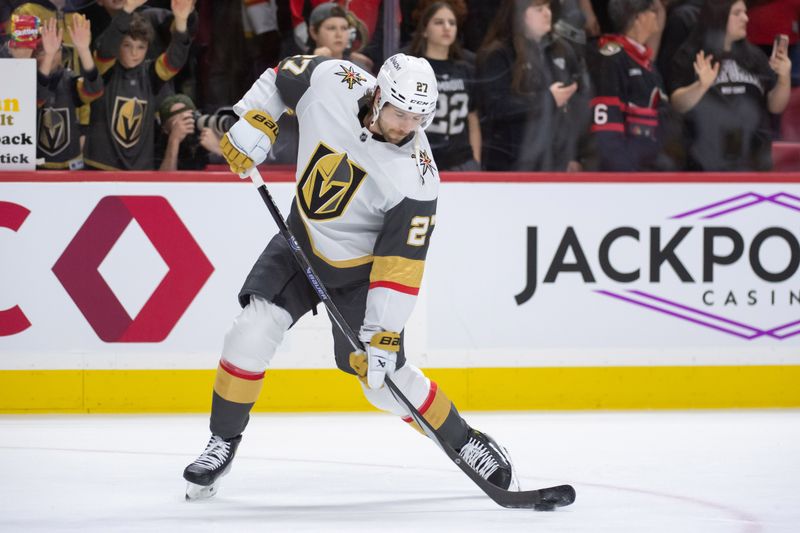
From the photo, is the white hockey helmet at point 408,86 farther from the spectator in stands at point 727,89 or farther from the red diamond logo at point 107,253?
the spectator in stands at point 727,89

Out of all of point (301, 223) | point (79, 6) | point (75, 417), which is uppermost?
point (79, 6)

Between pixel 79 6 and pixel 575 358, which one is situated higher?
pixel 79 6

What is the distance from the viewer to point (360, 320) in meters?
3.60

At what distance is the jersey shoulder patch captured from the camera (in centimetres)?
541

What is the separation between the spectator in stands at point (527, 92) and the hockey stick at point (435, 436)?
1.89 m

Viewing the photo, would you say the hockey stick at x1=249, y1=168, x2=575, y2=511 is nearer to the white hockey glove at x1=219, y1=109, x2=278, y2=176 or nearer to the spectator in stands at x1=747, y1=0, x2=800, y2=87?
the white hockey glove at x1=219, y1=109, x2=278, y2=176

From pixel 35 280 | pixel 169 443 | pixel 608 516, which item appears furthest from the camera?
pixel 35 280

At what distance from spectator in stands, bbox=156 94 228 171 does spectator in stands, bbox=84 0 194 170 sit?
0.05 metres

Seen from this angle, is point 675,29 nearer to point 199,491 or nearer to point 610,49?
point 610,49

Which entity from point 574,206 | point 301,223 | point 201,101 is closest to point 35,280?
point 201,101

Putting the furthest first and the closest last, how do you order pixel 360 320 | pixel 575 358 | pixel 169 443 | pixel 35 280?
1. pixel 575 358
2. pixel 35 280
3. pixel 169 443
4. pixel 360 320

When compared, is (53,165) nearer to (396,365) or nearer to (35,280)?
(35,280)

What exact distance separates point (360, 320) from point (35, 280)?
70.0 inches

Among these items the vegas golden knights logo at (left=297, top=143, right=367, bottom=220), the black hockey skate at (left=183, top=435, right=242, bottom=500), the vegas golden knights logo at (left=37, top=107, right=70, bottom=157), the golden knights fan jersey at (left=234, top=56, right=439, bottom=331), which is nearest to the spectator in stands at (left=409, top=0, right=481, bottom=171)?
the vegas golden knights logo at (left=37, top=107, right=70, bottom=157)
